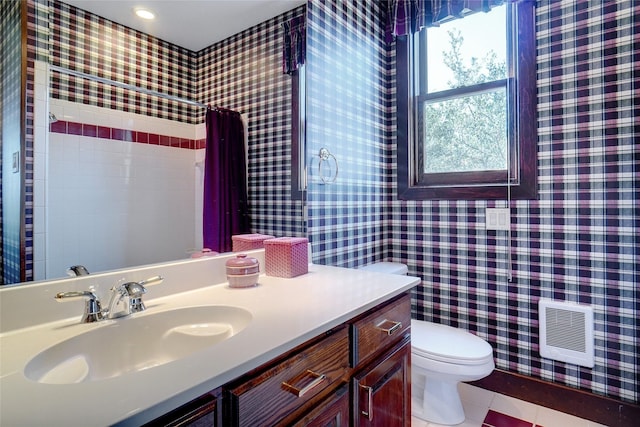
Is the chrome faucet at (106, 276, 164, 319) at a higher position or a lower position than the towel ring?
lower

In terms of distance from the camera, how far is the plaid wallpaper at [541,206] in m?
1.63

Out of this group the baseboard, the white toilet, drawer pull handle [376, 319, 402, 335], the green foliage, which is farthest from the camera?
the green foliage

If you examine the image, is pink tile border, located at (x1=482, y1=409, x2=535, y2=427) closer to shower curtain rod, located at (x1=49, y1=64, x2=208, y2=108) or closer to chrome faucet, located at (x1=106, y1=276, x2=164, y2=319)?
chrome faucet, located at (x1=106, y1=276, x2=164, y2=319)

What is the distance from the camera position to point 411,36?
2236 mm

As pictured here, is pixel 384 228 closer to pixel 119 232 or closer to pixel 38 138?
pixel 119 232

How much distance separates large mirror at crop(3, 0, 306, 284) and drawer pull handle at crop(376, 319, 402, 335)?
0.65 meters

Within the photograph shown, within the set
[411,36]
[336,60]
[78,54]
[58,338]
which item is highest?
[411,36]

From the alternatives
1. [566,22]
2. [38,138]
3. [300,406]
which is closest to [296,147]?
[38,138]

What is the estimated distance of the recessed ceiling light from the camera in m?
1.07

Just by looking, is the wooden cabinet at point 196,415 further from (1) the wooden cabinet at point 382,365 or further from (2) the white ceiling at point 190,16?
(2) the white ceiling at point 190,16

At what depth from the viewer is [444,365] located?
5.08ft

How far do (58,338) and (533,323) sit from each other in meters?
2.02

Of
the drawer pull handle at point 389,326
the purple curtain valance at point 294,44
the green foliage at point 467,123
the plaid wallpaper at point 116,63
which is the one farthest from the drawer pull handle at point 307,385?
the green foliage at point 467,123

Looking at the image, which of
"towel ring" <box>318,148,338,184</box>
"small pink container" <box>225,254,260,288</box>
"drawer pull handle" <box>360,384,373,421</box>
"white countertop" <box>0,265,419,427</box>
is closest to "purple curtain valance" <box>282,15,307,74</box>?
"towel ring" <box>318,148,338,184</box>
